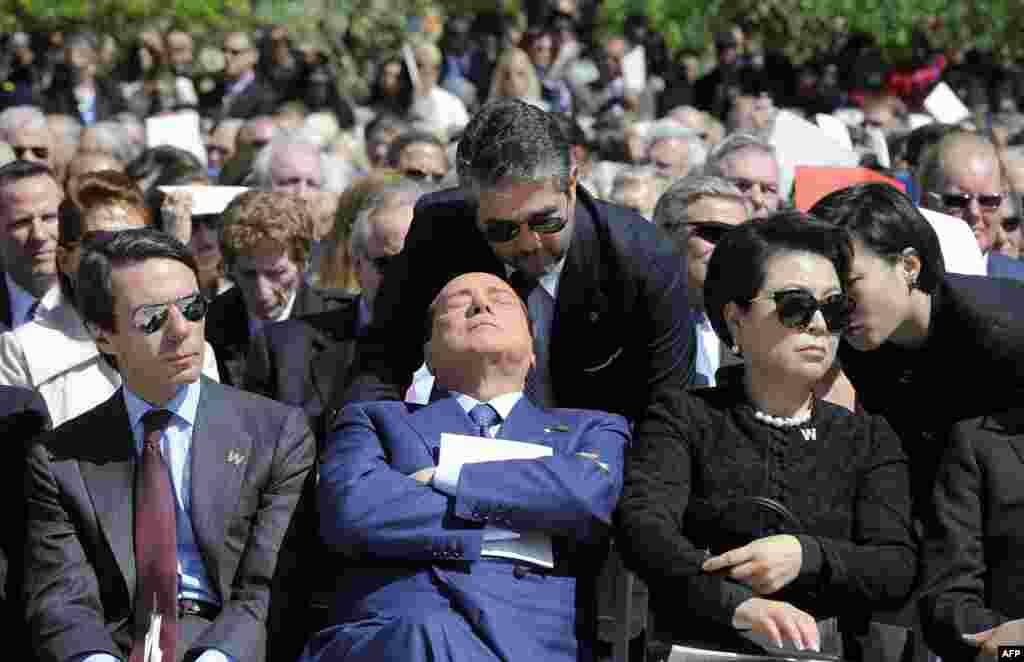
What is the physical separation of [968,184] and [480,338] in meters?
3.26

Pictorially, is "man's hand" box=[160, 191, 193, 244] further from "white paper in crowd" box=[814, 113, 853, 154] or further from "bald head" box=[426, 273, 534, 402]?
"bald head" box=[426, 273, 534, 402]

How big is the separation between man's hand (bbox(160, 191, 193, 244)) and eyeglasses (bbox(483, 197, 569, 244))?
3791mm

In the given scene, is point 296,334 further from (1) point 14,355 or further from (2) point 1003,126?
(2) point 1003,126

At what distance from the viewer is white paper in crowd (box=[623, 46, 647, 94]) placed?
1686 centimetres

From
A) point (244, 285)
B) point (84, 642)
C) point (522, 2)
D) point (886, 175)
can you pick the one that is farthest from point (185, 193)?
point (522, 2)

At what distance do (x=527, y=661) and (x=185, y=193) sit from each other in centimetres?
459

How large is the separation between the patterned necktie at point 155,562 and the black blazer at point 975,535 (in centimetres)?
206

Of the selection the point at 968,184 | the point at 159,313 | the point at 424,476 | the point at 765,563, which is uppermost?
the point at 159,313

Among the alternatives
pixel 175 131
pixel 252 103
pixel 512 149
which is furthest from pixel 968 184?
pixel 252 103

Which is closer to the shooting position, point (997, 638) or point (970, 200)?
point (997, 638)

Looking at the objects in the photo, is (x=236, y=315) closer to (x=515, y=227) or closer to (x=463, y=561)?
(x=515, y=227)

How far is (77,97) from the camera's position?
16969 mm

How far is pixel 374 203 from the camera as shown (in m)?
Result: 7.46

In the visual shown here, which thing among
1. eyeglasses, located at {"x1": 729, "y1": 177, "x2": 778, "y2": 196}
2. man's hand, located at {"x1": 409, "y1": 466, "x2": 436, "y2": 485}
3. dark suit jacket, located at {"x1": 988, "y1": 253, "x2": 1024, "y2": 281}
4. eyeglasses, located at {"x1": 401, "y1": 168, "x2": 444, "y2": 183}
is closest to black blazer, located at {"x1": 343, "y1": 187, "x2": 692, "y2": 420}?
man's hand, located at {"x1": 409, "y1": 466, "x2": 436, "y2": 485}
